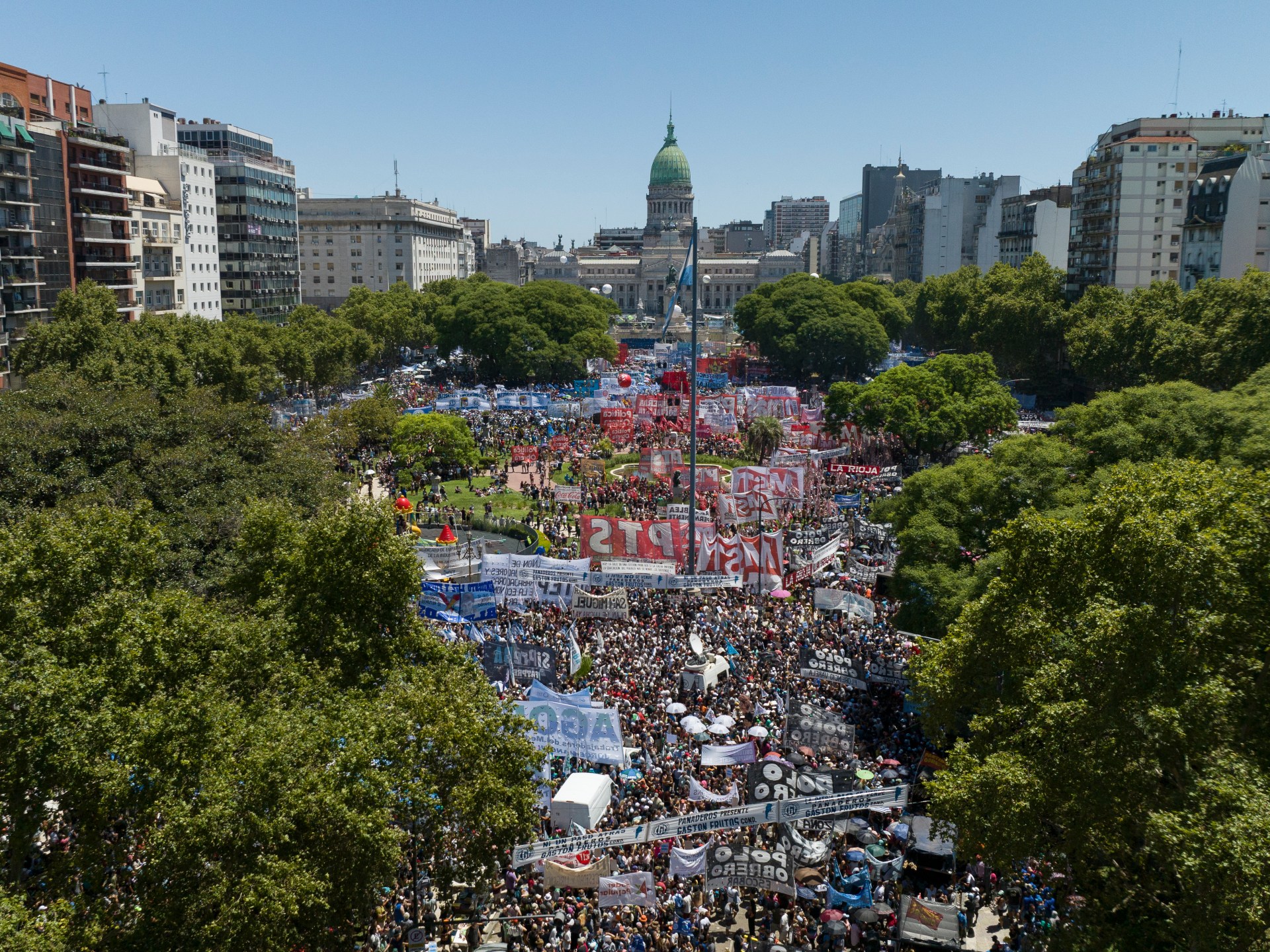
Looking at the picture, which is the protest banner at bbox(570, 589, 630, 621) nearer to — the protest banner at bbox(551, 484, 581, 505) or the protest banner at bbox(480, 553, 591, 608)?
the protest banner at bbox(480, 553, 591, 608)

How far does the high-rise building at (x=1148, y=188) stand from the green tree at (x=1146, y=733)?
6542cm

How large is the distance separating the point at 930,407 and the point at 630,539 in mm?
28317

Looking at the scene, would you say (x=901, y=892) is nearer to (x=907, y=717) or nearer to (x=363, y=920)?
(x=907, y=717)

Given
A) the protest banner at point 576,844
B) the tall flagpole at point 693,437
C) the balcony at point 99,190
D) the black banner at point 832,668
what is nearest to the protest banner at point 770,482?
the tall flagpole at point 693,437

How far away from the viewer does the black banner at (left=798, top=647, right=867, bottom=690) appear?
2433cm

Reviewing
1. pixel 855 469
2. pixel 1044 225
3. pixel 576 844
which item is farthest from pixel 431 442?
pixel 1044 225

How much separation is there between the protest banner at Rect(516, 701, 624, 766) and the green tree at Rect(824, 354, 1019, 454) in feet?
118

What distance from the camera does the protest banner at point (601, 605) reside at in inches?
1143

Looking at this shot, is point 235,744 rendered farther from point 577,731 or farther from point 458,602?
point 458,602

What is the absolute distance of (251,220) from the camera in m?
86.1

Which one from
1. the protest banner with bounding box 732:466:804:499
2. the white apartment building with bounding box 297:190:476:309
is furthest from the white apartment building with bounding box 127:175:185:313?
the white apartment building with bounding box 297:190:476:309

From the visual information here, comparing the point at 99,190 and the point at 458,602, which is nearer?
the point at 458,602

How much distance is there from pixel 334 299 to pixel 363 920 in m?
139

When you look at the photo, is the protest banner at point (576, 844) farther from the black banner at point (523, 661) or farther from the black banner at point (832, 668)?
the black banner at point (832, 668)
